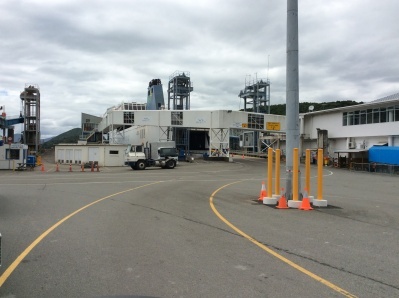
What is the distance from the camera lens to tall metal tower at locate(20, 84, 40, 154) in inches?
2739

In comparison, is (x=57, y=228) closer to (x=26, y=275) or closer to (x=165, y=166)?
(x=26, y=275)

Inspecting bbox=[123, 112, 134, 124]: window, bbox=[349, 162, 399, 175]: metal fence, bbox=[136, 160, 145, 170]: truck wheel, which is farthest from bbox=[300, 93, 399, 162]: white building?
bbox=[123, 112, 134, 124]: window

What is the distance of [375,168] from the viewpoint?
39.3m

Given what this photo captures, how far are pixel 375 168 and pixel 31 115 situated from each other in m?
58.8

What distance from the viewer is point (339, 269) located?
5961mm

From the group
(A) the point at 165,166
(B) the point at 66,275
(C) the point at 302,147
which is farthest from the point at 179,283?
(C) the point at 302,147

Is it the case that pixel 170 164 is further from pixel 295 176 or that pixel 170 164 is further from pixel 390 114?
pixel 295 176

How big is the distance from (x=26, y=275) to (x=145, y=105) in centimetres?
7471

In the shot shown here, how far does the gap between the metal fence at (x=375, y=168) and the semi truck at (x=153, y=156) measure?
65.3ft

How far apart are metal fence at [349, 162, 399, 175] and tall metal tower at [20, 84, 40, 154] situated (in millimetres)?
54541

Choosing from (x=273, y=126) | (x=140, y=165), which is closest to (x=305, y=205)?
(x=140, y=165)

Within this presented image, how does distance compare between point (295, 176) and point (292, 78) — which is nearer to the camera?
point (295, 176)

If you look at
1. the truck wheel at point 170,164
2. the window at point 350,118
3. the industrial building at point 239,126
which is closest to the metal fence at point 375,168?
the industrial building at point 239,126

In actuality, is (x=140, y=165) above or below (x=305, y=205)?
above
